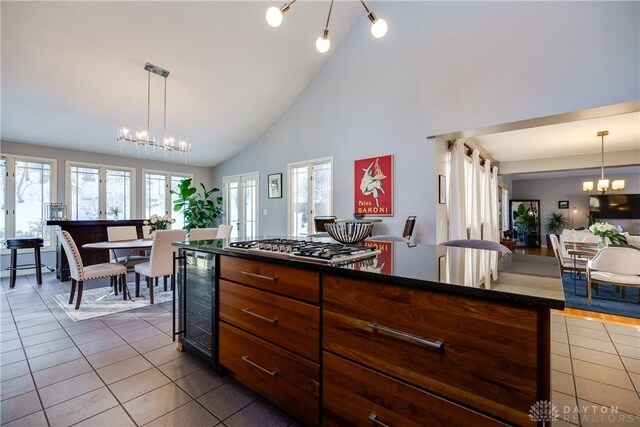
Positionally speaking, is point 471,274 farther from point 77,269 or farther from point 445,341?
point 77,269

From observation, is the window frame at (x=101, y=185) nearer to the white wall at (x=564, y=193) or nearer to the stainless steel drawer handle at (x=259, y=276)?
the stainless steel drawer handle at (x=259, y=276)

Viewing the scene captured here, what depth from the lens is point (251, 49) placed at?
411 cm

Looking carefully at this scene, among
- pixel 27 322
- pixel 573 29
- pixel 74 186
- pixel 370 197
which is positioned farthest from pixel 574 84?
pixel 74 186

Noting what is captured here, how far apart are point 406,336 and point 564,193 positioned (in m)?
12.4

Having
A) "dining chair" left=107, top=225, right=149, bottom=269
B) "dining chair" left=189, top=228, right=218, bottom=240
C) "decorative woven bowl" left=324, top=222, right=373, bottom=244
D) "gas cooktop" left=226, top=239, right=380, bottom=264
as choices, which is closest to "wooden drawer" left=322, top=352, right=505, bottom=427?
"gas cooktop" left=226, top=239, right=380, bottom=264

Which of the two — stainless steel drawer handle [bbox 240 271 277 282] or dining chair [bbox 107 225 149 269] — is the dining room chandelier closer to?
stainless steel drawer handle [bbox 240 271 277 282]

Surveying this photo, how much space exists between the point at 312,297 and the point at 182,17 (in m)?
3.87

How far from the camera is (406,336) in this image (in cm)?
101

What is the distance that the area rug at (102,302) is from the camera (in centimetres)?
313

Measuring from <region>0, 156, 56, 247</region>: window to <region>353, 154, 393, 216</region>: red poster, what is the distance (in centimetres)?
582

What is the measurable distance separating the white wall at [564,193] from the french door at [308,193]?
934 centimetres

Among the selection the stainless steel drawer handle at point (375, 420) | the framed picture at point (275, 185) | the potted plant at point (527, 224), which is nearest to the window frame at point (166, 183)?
the framed picture at point (275, 185)

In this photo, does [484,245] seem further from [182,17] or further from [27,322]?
[27,322]

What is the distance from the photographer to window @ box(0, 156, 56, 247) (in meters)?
4.91
